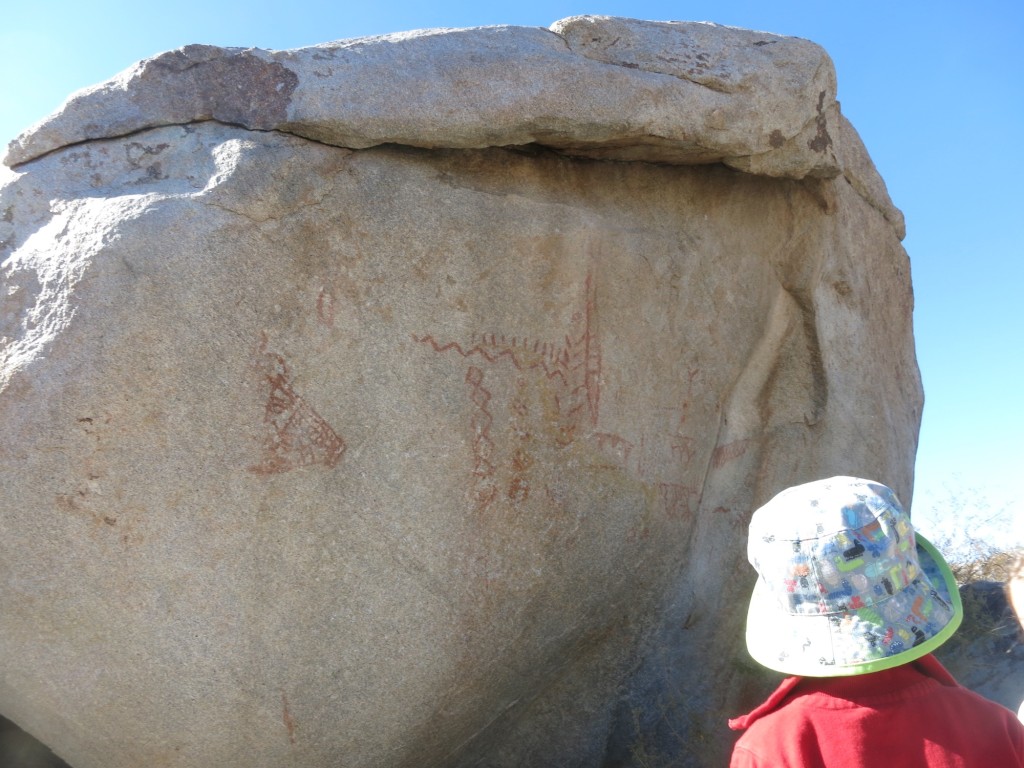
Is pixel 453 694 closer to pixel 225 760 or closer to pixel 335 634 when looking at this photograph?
pixel 335 634

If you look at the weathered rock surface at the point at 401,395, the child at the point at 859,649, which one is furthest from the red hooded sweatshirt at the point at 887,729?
the weathered rock surface at the point at 401,395

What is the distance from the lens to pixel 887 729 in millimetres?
1433

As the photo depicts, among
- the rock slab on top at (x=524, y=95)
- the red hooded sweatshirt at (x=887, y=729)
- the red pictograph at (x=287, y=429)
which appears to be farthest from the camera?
the rock slab on top at (x=524, y=95)

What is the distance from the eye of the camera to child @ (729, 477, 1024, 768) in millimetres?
1423

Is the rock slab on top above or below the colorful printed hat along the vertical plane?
above

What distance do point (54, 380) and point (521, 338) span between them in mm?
1474

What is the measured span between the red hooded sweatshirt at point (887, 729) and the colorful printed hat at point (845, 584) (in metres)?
0.05

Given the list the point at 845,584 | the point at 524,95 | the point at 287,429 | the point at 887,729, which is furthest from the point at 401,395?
the point at 887,729

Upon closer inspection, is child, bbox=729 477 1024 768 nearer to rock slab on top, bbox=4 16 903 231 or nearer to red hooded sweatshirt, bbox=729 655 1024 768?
red hooded sweatshirt, bbox=729 655 1024 768

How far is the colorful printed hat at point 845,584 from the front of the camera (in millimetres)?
1462

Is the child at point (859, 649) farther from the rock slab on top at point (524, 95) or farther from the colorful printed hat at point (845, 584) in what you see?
the rock slab on top at point (524, 95)

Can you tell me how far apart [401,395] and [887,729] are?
6.24ft

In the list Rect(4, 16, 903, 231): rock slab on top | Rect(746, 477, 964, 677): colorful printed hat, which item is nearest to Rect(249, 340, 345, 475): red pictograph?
Rect(4, 16, 903, 231): rock slab on top

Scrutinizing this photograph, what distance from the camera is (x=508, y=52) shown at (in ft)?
10.9
